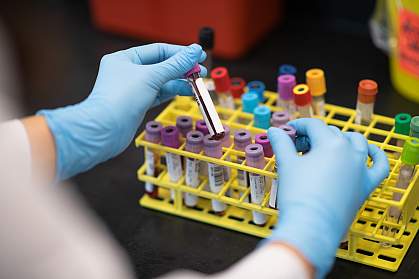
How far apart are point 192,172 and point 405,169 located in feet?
1.00

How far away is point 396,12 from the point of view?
1319 mm

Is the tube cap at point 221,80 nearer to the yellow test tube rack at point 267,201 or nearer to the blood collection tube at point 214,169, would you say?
the yellow test tube rack at point 267,201

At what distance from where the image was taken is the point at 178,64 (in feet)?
3.08

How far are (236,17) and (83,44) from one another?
1.23 ft

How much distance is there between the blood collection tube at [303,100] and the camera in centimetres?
107

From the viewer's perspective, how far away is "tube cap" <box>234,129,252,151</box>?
3.34ft

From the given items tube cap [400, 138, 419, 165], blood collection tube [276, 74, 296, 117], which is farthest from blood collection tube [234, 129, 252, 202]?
tube cap [400, 138, 419, 165]

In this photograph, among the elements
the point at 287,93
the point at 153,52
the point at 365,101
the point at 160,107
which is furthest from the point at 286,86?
the point at 160,107

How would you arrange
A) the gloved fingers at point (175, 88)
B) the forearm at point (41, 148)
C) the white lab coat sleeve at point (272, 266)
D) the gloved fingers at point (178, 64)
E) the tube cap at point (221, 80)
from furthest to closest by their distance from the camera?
1. the tube cap at point (221, 80)
2. the gloved fingers at point (175, 88)
3. the gloved fingers at point (178, 64)
4. the forearm at point (41, 148)
5. the white lab coat sleeve at point (272, 266)

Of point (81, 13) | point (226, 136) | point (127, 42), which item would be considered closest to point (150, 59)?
point (226, 136)

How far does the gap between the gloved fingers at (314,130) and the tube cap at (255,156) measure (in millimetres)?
66

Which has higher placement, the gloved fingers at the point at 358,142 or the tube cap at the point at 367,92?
the gloved fingers at the point at 358,142

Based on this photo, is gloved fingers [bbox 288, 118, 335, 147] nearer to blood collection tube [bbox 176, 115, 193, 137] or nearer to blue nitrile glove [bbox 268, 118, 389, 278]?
blue nitrile glove [bbox 268, 118, 389, 278]

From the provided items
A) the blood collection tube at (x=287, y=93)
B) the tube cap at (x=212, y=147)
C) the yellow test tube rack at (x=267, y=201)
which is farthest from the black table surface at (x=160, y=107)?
the blood collection tube at (x=287, y=93)
